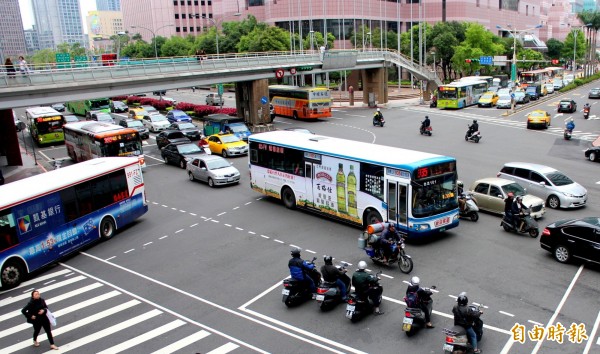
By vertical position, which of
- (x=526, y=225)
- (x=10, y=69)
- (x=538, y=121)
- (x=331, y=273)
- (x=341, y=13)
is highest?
(x=341, y=13)

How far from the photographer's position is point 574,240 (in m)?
16.4

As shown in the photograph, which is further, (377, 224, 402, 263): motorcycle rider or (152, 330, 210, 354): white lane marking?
(377, 224, 402, 263): motorcycle rider

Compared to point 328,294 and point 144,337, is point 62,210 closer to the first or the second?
point 144,337

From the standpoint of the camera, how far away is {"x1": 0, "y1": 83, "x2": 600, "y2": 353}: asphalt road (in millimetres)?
13038

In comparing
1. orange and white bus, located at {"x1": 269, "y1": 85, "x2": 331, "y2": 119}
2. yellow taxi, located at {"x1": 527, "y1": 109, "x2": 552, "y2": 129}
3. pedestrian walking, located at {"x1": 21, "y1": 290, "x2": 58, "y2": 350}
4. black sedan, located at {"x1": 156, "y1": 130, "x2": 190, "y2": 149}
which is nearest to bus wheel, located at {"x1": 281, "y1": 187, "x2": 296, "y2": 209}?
pedestrian walking, located at {"x1": 21, "y1": 290, "x2": 58, "y2": 350}

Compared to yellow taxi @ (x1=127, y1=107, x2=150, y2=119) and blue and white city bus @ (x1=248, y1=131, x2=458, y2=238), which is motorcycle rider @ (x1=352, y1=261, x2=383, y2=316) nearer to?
blue and white city bus @ (x1=248, y1=131, x2=458, y2=238)

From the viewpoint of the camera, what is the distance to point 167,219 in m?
23.9

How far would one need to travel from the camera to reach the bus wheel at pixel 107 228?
2129 centimetres

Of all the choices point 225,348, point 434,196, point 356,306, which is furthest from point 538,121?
point 225,348

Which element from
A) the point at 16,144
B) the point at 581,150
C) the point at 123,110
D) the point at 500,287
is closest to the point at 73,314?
the point at 500,287

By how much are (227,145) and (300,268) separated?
23.5 metres

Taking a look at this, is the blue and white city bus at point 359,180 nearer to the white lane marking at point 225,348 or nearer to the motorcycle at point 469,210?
the motorcycle at point 469,210

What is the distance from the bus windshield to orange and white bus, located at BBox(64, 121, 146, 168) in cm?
1887

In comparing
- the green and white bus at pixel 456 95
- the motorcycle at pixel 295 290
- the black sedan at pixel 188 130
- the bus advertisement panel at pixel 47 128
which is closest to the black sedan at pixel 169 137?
the black sedan at pixel 188 130
